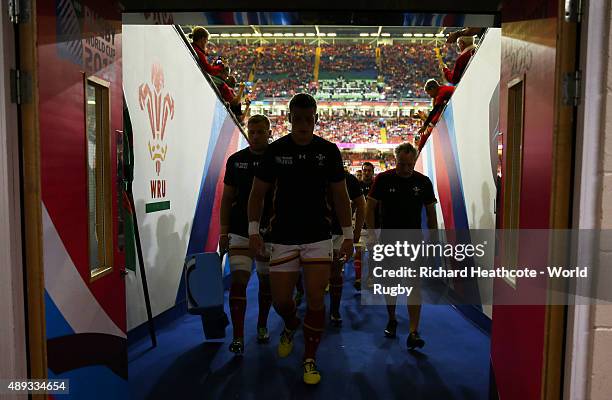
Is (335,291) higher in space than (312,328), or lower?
lower

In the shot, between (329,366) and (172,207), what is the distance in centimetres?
195

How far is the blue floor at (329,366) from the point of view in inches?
99.6

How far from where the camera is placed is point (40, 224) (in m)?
1.52

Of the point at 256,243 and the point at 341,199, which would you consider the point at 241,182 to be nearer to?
the point at 256,243

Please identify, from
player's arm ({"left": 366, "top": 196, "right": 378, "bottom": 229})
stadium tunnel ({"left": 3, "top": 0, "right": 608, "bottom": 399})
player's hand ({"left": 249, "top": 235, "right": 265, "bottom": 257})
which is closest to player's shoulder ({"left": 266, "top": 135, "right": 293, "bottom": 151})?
player's hand ({"left": 249, "top": 235, "right": 265, "bottom": 257})

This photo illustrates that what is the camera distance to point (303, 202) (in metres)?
2.50

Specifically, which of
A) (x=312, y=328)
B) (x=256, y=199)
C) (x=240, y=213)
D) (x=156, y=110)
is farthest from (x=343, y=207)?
(x=156, y=110)

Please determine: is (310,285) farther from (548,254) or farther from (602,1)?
(602,1)

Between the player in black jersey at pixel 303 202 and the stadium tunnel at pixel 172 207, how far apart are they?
19.0 inches

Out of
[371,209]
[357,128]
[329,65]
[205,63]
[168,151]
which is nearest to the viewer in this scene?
[371,209]

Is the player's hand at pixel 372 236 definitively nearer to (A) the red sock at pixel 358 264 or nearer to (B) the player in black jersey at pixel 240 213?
(B) the player in black jersey at pixel 240 213

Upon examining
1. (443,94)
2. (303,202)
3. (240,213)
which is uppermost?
(443,94)

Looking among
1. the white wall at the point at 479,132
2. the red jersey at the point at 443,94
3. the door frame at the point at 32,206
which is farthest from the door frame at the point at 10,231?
the red jersey at the point at 443,94

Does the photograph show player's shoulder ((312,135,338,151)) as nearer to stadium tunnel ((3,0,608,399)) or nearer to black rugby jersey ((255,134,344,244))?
black rugby jersey ((255,134,344,244))
